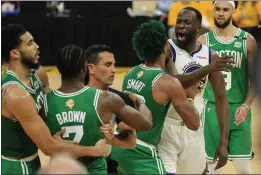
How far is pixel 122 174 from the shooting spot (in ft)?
17.3

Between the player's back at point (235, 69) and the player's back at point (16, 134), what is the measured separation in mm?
2563

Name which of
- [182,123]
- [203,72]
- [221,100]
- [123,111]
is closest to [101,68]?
[123,111]

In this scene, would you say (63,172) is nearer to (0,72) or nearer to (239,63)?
(0,72)

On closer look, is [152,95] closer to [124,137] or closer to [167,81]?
[167,81]

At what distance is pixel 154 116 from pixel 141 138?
242 millimetres

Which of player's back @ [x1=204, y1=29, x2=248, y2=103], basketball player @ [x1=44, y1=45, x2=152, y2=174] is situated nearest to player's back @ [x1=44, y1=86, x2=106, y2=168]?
basketball player @ [x1=44, y1=45, x2=152, y2=174]

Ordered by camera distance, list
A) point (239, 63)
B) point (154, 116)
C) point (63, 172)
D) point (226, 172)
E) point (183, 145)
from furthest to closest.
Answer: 1. point (226, 172)
2. point (239, 63)
3. point (183, 145)
4. point (154, 116)
5. point (63, 172)

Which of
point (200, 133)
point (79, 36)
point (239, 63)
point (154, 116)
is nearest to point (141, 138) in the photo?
point (154, 116)

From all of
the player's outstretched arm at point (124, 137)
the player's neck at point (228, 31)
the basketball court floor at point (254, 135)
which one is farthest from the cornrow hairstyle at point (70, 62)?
the basketball court floor at point (254, 135)

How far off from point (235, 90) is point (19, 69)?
2.85 meters

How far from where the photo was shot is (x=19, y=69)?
15.3ft

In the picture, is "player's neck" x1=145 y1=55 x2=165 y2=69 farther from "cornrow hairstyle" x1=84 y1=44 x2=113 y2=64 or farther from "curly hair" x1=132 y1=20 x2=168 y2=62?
"cornrow hairstyle" x1=84 y1=44 x2=113 y2=64

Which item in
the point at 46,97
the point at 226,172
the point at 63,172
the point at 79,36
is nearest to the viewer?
the point at 63,172

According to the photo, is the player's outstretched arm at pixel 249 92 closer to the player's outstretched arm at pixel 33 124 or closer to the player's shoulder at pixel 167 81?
the player's shoulder at pixel 167 81
